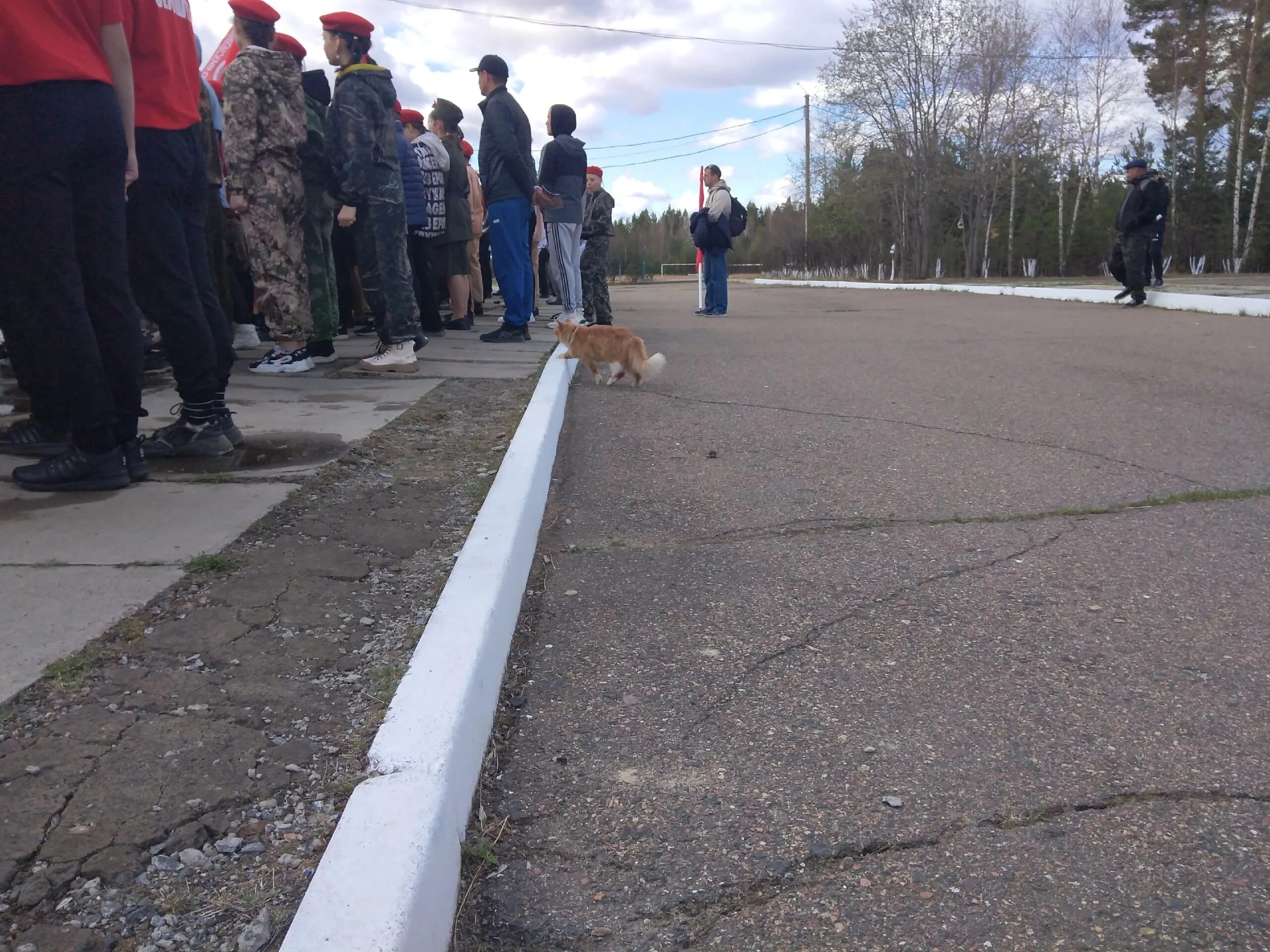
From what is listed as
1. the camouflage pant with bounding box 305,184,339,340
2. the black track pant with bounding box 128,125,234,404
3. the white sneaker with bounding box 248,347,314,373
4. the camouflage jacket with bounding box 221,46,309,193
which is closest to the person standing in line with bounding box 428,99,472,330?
the camouflage pant with bounding box 305,184,339,340

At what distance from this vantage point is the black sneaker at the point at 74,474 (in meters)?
3.36

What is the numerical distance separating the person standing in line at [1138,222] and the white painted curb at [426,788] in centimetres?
1352

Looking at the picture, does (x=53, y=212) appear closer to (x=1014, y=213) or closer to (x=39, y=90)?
(x=39, y=90)

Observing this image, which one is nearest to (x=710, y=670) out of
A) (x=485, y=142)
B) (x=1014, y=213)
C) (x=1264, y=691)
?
(x=1264, y=691)

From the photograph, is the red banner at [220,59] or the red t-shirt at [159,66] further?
the red banner at [220,59]

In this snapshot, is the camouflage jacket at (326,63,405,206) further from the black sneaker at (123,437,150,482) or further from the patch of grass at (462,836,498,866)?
the patch of grass at (462,836,498,866)

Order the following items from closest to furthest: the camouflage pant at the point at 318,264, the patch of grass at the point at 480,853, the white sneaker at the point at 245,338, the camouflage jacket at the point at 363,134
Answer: the patch of grass at the point at 480,853, the camouflage jacket at the point at 363,134, the camouflage pant at the point at 318,264, the white sneaker at the point at 245,338

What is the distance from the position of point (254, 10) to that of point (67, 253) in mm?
3282

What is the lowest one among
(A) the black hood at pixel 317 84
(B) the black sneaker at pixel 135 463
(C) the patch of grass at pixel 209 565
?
(C) the patch of grass at pixel 209 565

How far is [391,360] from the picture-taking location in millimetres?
6441

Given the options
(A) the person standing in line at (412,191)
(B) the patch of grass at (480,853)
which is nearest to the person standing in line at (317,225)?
(A) the person standing in line at (412,191)

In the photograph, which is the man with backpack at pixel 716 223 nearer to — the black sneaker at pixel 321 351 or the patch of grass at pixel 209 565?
the black sneaker at pixel 321 351

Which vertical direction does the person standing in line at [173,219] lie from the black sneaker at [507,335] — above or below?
above

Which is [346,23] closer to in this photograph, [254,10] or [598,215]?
[254,10]
